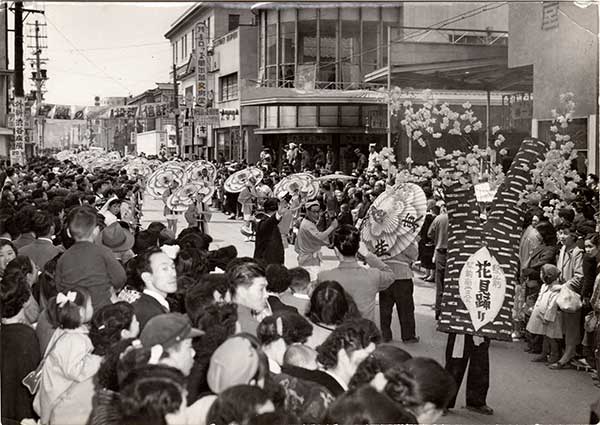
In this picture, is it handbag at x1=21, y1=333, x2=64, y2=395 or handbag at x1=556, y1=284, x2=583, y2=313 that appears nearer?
handbag at x1=21, y1=333, x2=64, y2=395

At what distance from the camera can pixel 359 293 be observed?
580cm

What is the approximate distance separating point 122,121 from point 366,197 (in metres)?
41.3

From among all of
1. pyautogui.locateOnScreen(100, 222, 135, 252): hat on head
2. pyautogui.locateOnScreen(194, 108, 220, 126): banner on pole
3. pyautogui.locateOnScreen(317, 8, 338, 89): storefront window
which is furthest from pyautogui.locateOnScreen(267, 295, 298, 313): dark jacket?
pyautogui.locateOnScreen(194, 108, 220, 126): banner on pole

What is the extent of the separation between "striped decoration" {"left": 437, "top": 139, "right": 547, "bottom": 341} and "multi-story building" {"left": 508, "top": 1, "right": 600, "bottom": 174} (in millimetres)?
2664

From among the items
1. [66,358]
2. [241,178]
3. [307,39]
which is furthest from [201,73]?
[66,358]

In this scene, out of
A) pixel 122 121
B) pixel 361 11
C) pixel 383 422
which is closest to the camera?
pixel 383 422

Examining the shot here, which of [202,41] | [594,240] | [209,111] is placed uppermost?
[202,41]

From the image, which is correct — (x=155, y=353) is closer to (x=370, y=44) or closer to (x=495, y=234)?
(x=495, y=234)

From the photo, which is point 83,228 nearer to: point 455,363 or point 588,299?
point 455,363

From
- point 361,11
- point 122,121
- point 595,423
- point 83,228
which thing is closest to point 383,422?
point 595,423

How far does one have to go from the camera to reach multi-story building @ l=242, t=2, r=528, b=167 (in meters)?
10.6

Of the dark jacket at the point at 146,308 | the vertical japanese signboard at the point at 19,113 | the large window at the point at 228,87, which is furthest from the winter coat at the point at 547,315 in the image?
the large window at the point at 228,87

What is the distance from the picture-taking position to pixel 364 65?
14.6 m

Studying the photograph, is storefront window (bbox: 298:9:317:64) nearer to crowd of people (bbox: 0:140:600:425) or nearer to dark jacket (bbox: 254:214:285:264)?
dark jacket (bbox: 254:214:285:264)
